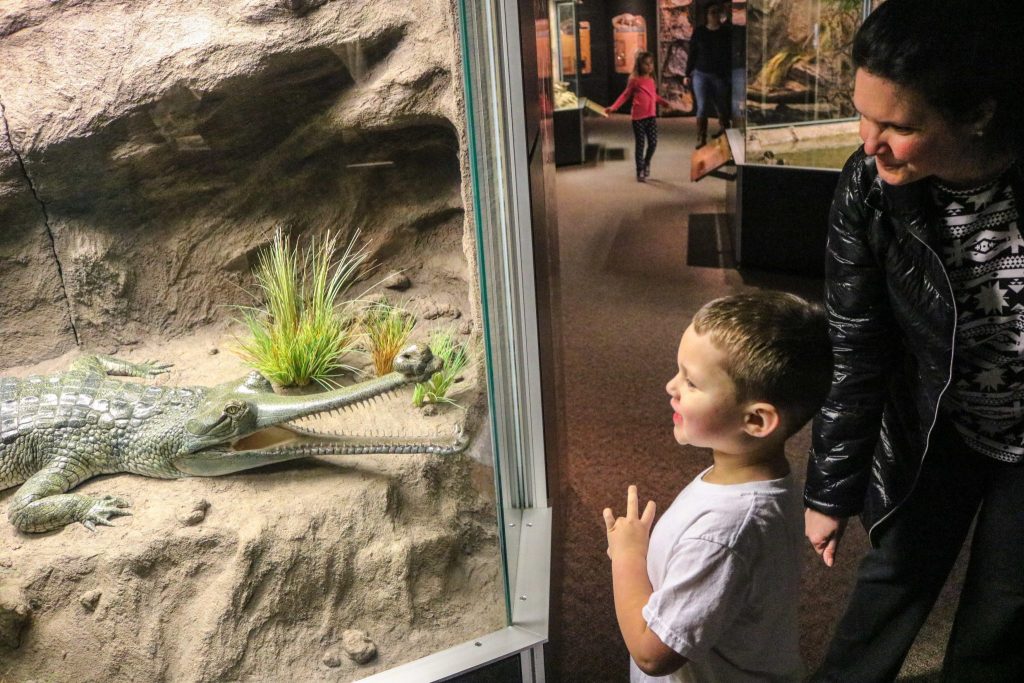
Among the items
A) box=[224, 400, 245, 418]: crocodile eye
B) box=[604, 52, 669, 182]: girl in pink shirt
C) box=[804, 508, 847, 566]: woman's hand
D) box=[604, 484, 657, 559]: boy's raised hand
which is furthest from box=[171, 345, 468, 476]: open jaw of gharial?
box=[604, 52, 669, 182]: girl in pink shirt

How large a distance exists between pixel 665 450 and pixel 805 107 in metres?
1.75

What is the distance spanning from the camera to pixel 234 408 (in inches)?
87.7

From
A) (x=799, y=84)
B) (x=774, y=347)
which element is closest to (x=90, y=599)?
(x=774, y=347)

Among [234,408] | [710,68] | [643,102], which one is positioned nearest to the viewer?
[234,408]

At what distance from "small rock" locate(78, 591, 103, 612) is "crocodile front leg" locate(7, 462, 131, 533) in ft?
0.76

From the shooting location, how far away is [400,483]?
2010mm

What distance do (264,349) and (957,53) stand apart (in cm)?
198

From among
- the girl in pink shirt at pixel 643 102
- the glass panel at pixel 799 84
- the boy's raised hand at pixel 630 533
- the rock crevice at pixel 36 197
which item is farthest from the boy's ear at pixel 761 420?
the girl in pink shirt at pixel 643 102

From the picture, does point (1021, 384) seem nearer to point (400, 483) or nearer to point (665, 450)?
point (400, 483)

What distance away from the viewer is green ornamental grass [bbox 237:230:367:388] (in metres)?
2.29

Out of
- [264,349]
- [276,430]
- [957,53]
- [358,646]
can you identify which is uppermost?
[957,53]

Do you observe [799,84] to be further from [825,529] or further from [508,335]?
[825,529]

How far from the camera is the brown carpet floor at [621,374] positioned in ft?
6.23

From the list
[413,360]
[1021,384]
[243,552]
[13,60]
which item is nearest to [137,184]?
[13,60]
